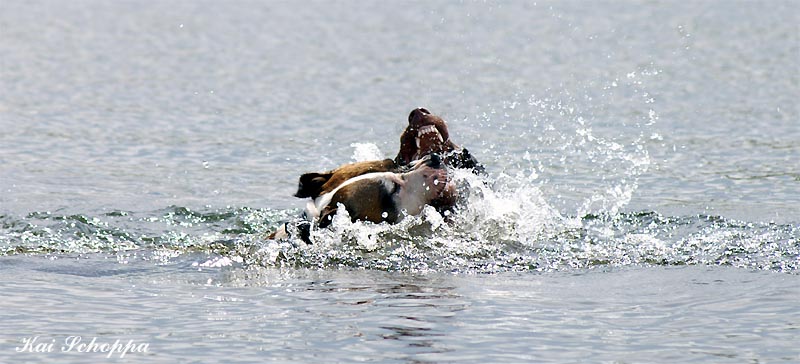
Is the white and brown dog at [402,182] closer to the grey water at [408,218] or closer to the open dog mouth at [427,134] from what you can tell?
the open dog mouth at [427,134]

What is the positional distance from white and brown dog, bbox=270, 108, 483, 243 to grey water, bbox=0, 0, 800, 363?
0.39 ft

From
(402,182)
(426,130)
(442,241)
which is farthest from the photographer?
(442,241)

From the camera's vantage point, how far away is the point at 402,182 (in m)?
7.86

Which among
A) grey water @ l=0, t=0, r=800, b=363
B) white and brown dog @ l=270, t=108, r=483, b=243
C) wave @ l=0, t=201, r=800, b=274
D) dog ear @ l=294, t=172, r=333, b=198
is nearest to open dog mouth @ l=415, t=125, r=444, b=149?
white and brown dog @ l=270, t=108, r=483, b=243

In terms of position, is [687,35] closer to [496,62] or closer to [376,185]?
[496,62]

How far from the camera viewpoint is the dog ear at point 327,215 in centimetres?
789

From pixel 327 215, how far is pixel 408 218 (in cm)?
50

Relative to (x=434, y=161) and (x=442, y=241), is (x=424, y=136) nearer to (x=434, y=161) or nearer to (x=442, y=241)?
(x=434, y=161)

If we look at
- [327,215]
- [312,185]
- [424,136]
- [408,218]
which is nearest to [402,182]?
[408,218]

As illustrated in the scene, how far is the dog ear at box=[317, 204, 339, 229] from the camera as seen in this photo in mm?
7887

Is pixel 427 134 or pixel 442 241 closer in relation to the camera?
pixel 427 134

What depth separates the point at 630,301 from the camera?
277 inches

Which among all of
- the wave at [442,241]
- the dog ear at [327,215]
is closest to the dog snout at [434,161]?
the wave at [442,241]

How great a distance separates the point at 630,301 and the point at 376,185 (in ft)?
5.74
